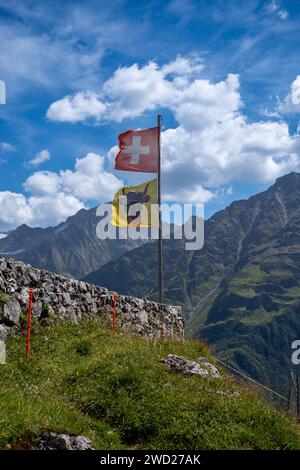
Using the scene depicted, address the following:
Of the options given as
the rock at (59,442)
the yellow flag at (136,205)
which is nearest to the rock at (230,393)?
the rock at (59,442)

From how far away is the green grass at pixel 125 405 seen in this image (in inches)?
357

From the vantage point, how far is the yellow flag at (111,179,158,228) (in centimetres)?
2311

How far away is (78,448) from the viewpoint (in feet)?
25.2

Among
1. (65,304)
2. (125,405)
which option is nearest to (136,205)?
(65,304)

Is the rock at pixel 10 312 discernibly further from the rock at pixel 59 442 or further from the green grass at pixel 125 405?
the rock at pixel 59 442

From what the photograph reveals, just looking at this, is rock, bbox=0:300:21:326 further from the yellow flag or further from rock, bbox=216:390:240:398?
the yellow flag

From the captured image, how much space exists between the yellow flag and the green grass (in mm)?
9093

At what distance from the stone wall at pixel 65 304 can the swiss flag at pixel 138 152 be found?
20.9 ft

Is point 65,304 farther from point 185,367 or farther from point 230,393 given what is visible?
point 230,393

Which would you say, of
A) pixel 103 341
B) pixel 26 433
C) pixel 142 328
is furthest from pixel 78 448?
pixel 142 328

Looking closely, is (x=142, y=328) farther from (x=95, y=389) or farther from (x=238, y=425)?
(x=238, y=425)

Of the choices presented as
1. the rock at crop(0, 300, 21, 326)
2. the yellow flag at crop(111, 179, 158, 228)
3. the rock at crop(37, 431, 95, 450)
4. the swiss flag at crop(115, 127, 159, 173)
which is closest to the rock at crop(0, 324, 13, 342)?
the rock at crop(0, 300, 21, 326)
